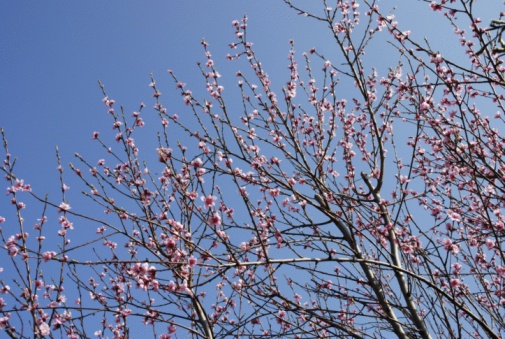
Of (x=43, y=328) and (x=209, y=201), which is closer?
(x=209, y=201)

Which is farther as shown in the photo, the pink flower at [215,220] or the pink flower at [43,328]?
the pink flower at [43,328]

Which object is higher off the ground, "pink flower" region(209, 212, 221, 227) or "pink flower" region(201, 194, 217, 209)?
"pink flower" region(201, 194, 217, 209)

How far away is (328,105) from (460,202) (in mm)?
2466

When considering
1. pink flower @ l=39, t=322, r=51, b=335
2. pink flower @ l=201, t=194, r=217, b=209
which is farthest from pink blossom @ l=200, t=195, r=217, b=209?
pink flower @ l=39, t=322, r=51, b=335

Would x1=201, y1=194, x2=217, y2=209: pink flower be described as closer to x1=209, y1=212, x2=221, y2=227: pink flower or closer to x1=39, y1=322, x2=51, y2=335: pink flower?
x1=209, y1=212, x2=221, y2=227: pink flower

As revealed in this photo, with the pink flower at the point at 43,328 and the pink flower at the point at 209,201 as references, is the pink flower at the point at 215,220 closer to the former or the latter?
the pink flower at the point at 209,201

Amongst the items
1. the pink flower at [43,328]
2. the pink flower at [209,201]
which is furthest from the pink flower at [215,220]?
the pink flower at [43,328]

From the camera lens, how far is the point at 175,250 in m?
2.75

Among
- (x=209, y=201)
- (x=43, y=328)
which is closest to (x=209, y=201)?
(x=209, y=201)

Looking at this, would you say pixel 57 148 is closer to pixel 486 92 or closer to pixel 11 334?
pixel 11 334

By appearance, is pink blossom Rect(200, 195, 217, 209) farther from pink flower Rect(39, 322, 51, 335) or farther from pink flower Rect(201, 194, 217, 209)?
pink flower Rect(39, 322, 51, 335)

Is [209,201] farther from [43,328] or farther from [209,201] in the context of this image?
[43,328]

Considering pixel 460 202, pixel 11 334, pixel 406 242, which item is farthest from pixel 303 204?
pixel 11 334

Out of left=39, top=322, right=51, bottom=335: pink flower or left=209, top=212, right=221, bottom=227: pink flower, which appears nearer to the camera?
left=209, top=212, right=221, bottom=227: pink flower
